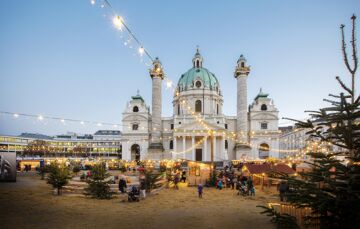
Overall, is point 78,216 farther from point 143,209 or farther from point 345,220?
point 345,220

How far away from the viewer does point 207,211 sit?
1331 centimetres

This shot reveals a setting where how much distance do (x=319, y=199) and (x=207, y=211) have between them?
918 cm

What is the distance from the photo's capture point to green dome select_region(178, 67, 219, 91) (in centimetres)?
6394

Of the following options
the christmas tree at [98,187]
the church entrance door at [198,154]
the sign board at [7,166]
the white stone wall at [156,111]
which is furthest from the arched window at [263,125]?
the sign board at [7,166]

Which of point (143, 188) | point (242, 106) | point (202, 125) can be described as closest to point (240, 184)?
point (143, 188)

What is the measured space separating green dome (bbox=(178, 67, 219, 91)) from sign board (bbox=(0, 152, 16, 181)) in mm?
46198

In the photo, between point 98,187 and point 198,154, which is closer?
point 98,187

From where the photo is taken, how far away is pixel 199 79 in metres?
63.9

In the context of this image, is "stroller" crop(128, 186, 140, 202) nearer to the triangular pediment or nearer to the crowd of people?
the crowd of people

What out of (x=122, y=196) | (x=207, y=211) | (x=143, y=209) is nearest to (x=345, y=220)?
(x=207, y=211)

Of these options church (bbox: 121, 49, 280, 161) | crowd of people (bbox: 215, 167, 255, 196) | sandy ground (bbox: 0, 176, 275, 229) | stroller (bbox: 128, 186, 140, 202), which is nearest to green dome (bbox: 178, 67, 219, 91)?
church (bbox: 121, 49, 280, 161)

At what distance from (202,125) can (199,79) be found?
1594cm

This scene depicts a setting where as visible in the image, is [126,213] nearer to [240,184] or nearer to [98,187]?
[98,187]

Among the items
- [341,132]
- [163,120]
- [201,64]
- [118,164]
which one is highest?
[201,64]
